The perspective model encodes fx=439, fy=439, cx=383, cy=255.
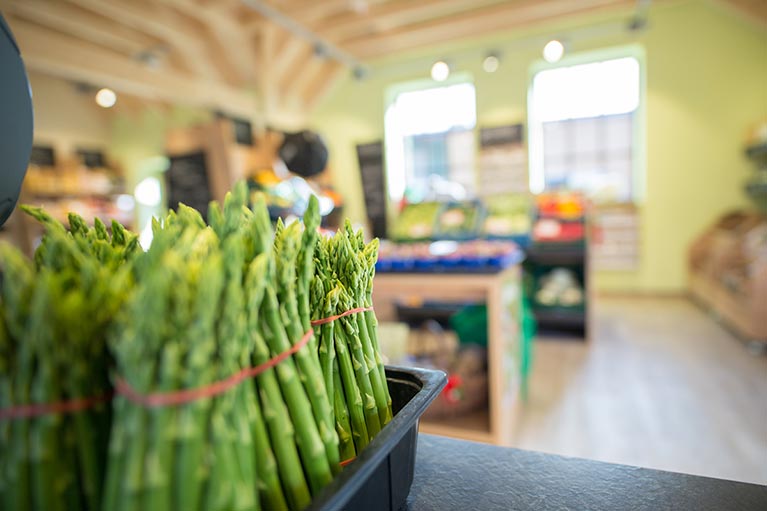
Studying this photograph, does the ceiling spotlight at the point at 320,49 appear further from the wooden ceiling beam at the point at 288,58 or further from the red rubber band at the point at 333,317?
the red rubber band at the point at 333,317

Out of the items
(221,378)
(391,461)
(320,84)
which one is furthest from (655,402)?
(320,84)

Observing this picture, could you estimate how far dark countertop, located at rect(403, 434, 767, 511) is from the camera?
62 centimetres

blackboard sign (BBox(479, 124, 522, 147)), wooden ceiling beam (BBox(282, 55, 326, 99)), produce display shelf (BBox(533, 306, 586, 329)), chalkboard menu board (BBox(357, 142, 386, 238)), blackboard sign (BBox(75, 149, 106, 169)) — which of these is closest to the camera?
produce display shelf (BBox(533, 306, 586, 329))

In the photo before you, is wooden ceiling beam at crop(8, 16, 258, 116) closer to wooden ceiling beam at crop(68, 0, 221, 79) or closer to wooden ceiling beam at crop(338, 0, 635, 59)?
wooden ceiling beam at crop(68, 0, 221, 79)

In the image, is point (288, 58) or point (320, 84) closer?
point (288, 58)

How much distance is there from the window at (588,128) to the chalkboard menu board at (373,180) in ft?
8.54

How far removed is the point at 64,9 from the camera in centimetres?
549

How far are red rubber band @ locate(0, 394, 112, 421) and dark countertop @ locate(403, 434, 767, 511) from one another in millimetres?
462

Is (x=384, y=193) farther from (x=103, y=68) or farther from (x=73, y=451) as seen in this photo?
(x=73, y=451)

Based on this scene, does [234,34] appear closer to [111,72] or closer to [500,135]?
[111,72]

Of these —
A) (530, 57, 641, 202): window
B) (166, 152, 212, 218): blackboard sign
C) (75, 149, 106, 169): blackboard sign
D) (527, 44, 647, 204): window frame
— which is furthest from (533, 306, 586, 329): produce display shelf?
(75, 149, 106, 169): blackboard sign

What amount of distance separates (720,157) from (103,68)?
817cm

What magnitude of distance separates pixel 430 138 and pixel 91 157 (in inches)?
299

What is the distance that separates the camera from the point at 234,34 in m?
6.34
